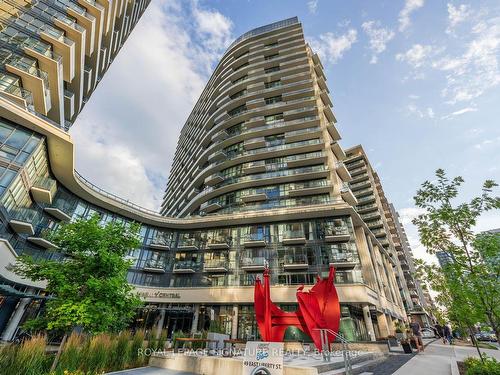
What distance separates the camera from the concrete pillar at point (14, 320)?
19.0 meters

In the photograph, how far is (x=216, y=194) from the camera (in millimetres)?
41438

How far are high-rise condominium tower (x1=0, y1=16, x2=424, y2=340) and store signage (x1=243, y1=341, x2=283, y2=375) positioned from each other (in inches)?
708

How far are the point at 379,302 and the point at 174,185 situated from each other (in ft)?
176

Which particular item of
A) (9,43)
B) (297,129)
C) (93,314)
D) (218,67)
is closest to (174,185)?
(218,67)

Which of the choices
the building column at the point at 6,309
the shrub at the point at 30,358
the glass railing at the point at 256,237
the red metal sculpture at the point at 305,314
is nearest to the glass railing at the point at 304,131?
the glass railing at the point at 256,237

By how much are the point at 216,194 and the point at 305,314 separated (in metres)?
29.7

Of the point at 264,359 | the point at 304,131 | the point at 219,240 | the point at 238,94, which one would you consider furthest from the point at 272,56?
the point at 264,359

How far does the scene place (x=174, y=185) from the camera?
2589 inches

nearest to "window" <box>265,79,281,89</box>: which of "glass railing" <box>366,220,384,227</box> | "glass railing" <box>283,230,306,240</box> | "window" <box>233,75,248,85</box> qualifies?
"window" <box>233,75,248,85</box>

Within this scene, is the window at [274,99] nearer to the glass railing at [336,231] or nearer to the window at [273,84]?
the window at [273,84]

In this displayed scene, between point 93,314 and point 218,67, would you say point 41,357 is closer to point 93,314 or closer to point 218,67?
point 93,314

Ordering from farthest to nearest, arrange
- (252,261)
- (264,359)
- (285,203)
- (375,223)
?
1. (375,223)
2. (285,203)
3. (252,261)
4. (264,359)

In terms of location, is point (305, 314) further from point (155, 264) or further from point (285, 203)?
point (155, 264)

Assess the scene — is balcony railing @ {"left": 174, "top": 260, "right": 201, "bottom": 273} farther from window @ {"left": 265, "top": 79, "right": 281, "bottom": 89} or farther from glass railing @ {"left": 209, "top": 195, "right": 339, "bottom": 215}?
window @ {"left": 265, "top": 79, "right": 281, "bottom": 89}
